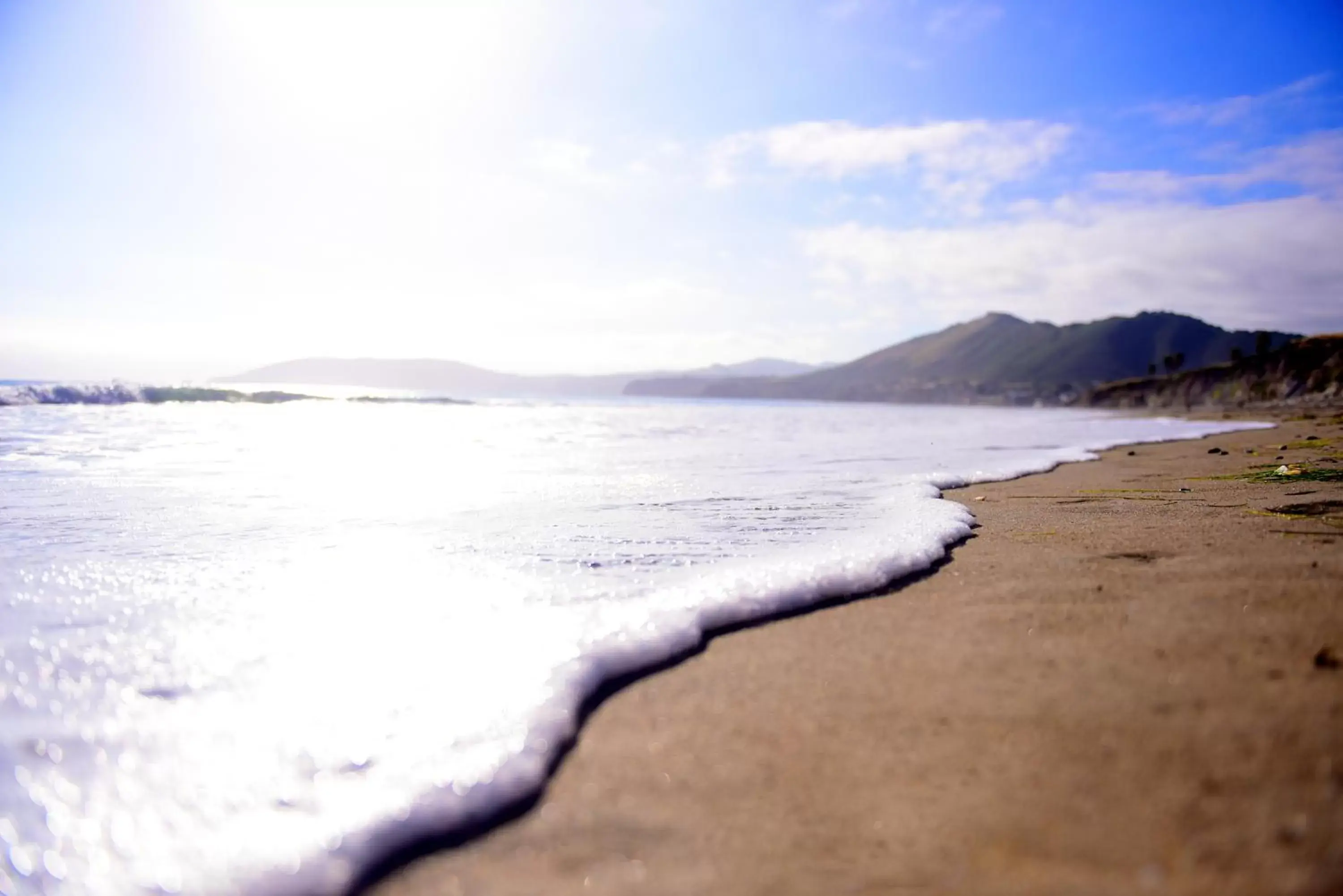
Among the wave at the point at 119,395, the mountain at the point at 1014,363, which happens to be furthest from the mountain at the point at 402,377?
the wave at the point at 119,395

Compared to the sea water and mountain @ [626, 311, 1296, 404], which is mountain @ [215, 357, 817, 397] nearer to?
mountain @ [626, 311, 1296, 404]

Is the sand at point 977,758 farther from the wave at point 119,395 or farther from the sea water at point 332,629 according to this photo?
the wave at point 119,395

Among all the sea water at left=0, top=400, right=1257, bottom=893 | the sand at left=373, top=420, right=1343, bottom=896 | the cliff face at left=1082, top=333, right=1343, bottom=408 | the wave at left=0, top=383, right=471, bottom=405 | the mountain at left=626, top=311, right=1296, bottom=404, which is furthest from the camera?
the mountain at left=626, top=311, right=1296, bottom=404

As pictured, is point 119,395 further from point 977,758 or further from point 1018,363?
point 1018,363

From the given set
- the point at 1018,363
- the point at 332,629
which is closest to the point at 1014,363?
the point at 1018,363

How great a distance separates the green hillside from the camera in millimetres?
106750

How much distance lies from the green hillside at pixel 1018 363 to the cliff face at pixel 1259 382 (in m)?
30.1

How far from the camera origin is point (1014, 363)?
136 meters

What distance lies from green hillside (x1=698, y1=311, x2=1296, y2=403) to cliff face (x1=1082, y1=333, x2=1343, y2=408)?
30129 millimetres

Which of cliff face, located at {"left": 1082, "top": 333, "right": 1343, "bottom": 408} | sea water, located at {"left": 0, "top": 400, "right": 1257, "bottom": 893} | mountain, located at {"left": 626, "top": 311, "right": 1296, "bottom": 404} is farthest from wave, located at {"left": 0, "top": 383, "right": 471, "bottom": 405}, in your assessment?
mountain, located at {"left": 626, "top": 311, "right": 1296, "bottom": 404}

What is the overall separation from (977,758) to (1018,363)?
146 meters

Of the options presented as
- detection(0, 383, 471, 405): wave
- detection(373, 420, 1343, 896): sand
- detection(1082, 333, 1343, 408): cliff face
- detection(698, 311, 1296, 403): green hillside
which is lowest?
detection(373, 420, 1343, 896): sand

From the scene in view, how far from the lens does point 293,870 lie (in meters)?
1.46

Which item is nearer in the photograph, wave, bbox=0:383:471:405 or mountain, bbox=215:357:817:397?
wave, bbox=0:383:471:405
